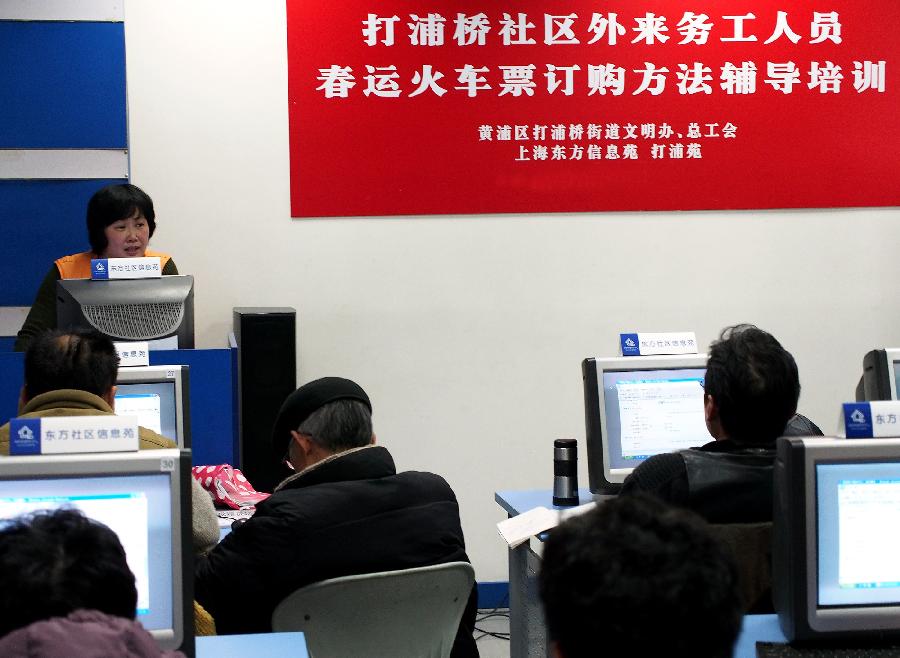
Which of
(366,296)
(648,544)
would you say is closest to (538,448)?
(366,296)

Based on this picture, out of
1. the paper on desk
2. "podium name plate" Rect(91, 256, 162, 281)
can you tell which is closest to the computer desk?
the paper on desk

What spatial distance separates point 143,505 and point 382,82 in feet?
10.6

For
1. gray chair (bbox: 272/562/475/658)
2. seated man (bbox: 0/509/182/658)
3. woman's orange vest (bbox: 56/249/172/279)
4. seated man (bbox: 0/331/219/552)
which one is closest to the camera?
seated man (bbox: 0/509/182/658)

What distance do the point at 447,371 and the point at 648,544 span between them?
3826 millimetres

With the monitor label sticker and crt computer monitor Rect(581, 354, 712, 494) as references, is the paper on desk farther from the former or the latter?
the monitor label sticker

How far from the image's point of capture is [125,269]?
11.2ft

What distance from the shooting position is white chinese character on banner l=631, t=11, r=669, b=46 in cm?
488

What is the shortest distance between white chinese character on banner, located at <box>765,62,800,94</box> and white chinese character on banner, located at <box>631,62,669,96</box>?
46cm

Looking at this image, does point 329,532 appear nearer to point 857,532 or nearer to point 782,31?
point 857,532

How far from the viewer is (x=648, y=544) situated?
1.11 m

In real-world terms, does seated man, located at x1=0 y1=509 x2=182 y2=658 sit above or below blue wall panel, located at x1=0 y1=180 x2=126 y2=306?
below

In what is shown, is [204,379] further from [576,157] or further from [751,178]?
[751,178]

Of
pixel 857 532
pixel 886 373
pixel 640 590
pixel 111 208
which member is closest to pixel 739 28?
pixel 886 373

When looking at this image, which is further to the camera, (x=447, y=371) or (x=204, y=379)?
(x=447, y=371)
